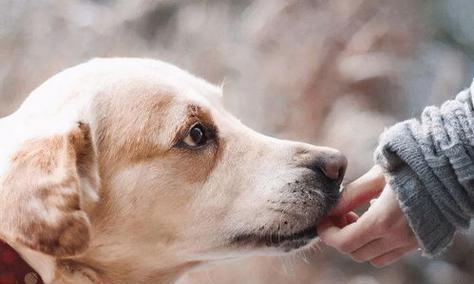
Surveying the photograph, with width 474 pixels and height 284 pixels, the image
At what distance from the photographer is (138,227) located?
1.21 metres

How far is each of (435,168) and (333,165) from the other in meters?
0.19

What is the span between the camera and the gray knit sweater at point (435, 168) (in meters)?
1.11

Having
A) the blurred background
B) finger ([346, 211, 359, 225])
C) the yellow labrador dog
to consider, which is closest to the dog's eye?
the yellow labrador dog

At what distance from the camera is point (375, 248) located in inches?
48.2

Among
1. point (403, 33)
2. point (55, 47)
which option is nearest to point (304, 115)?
point (403, 33)

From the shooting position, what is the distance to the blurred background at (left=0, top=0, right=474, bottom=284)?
193 cm

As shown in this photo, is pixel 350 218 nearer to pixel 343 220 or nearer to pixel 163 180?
Result: pixel 343 220

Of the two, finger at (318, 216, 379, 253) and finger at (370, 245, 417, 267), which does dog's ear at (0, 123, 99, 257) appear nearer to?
finger at (318, 216, 379, 253)

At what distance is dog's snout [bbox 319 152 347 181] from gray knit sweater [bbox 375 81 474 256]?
0.31 feet

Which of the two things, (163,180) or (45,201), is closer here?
(45,201)

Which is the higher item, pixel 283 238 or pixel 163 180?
pixel 163 180

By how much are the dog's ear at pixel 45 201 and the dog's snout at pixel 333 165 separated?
42 cm

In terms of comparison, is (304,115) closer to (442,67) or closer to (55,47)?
(442,67)

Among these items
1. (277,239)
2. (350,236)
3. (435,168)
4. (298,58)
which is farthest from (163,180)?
(298,58)
